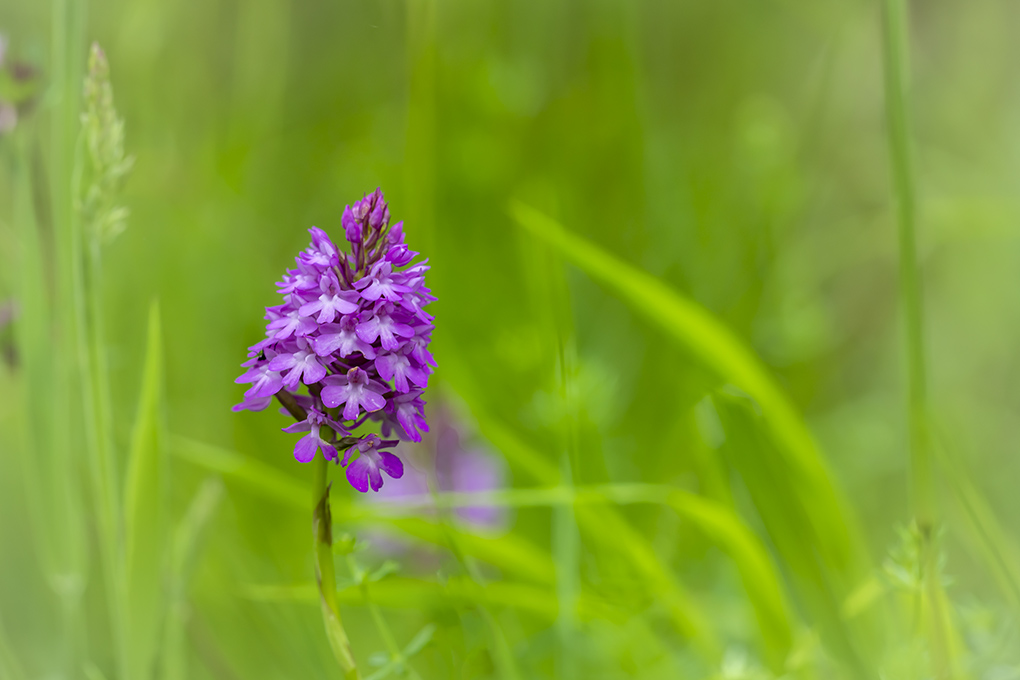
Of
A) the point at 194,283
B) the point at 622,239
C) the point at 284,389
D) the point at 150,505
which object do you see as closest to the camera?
the point at 284,389

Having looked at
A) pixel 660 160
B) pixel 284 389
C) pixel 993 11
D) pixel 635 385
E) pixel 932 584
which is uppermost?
pixel 993 11

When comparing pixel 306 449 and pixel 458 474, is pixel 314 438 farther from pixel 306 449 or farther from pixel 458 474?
pixel 458 474

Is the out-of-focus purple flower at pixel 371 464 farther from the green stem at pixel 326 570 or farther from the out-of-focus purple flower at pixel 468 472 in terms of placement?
the out-of-focus purple flower at pixel 468 472

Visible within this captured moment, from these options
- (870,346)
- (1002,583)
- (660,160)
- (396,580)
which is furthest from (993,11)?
(396,580)

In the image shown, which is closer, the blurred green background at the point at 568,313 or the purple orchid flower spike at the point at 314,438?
the purple orchid flower spike at the point at 314,438

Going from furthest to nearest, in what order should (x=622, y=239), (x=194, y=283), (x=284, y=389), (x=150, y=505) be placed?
1. (x=622, y=239)
2. (x=194, y=283)
3. (x=150, y=505)
4. (x=284, y=389)

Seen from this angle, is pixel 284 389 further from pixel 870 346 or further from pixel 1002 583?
pixel 870 346

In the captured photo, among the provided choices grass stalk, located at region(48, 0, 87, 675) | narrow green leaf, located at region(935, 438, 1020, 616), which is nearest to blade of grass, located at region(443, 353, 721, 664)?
narrow green leaf, located at region(935, 438, 1020, 616)

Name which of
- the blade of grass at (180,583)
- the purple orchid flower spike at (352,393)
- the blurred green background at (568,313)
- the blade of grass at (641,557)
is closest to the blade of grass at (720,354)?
the blurred green background at (568,313)

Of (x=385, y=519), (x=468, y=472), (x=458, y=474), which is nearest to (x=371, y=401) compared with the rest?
(x=385, y=519)
